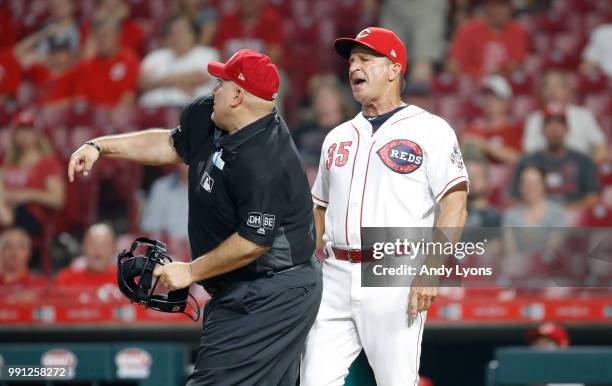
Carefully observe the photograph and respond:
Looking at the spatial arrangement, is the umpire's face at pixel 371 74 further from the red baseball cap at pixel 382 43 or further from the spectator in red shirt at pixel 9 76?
Result: the spectator in red shirt at pixel 9 76

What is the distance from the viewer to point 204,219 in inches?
150

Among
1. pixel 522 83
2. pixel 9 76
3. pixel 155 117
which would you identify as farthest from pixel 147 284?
pixel 9 76

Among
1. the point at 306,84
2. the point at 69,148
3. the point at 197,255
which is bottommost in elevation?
Result: the point at 197,255

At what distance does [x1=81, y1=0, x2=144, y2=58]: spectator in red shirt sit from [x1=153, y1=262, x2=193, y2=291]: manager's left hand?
19.9ft

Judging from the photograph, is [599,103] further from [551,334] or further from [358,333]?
[358,333]

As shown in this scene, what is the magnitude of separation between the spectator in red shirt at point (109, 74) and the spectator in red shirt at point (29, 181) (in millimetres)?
1223

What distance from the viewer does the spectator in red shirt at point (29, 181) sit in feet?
25.1

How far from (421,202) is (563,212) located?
3.20 m

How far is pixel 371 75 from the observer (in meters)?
4.07

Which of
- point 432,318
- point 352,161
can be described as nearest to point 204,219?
point 352,161

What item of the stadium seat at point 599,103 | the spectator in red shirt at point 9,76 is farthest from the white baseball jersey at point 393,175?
the spectator in red shirt at point 9,76

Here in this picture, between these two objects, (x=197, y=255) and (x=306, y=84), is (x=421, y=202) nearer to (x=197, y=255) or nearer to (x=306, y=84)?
(x=197, y=255)

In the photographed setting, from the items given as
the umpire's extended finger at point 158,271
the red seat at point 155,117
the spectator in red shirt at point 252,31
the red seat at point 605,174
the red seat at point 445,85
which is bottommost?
the umpire's extended finger at point 158,271

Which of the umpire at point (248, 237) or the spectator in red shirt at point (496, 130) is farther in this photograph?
the spectator in red shirt at point (496, 130)
